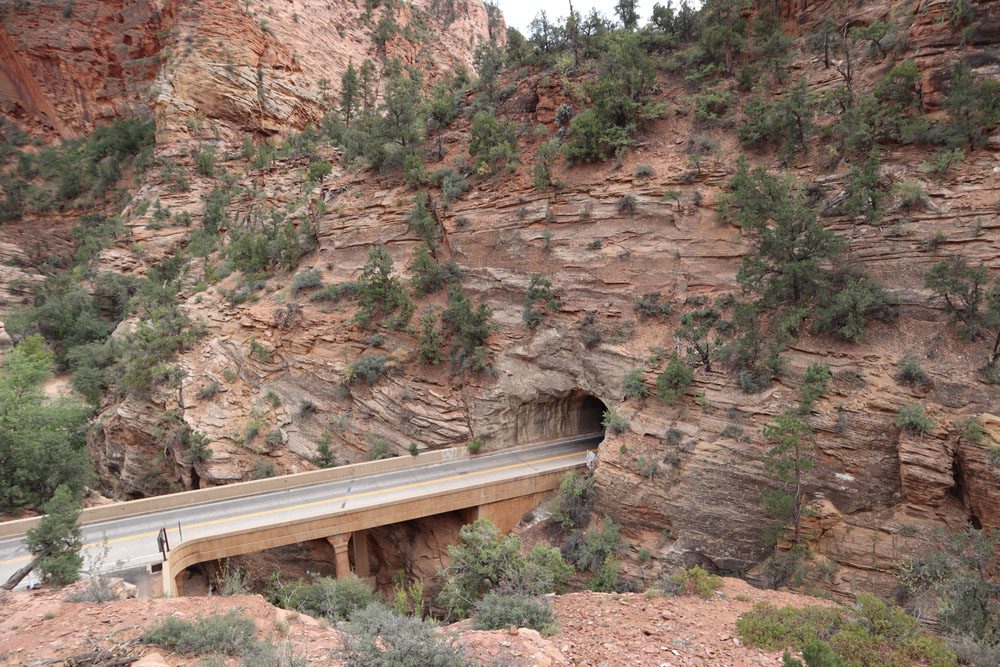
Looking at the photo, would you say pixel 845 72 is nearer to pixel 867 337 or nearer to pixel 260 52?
pixel 867 337

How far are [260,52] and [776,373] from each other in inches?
1679

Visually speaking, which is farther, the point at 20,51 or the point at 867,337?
the point at 20,51

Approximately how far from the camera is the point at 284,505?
51.1 ft

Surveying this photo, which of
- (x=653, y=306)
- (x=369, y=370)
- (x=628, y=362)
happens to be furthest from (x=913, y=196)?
(x=369, y=370)

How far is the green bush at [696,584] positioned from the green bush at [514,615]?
10.6ft

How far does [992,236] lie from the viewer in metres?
12.1

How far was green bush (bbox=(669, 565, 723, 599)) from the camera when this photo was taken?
9.05 meters

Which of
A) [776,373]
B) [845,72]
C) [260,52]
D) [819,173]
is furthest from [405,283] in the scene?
[260,52]

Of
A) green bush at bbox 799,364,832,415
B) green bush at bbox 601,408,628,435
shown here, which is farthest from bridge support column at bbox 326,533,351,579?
green bush at bbox 799,364,832,415

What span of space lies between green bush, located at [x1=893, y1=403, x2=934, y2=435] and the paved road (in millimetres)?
10112

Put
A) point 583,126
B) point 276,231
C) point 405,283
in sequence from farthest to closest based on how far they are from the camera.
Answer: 1. point 276,231
2. point 405,283
3. point 583,126

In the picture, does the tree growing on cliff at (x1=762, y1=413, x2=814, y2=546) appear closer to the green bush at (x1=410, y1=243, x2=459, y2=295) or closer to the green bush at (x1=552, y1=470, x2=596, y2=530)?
the green bush at (x1=552, y1=470, x2=596, y2=530)

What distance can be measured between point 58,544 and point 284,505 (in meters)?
7.06

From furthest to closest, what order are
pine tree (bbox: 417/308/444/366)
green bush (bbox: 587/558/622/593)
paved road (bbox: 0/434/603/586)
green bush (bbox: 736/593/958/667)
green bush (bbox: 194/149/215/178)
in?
green bush (bbox: 194/149/215/178), pine tree (bbox: 417/308/444/366), paved road (bbox: 0/434/603/586), green bush (bbox: 587/558/622/593), green bush (bbox: 736/593/958/667)
